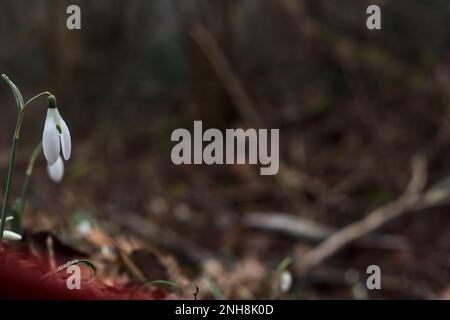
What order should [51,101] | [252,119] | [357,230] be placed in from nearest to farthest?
[51,101]
[357,230]
[252,119]

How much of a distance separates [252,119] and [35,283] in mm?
4360

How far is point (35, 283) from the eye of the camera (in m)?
1.23

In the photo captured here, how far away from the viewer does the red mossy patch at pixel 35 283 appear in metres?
1.20

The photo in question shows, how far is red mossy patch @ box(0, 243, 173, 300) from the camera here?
3.93ft

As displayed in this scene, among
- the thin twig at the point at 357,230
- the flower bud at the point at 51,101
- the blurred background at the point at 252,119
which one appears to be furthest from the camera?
the blurred background at the point at 252,119

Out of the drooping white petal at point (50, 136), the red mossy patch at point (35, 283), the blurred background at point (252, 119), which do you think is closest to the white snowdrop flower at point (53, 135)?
the drooping white petal at point (50, 136)

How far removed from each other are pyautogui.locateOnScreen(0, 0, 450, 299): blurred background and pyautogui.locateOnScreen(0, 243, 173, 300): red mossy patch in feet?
5.27

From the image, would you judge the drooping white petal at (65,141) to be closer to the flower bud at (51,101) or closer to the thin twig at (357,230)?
the flower bud at (51,101)

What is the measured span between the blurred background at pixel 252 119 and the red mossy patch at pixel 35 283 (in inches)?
63.2

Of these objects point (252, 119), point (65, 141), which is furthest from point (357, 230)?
point (65, 141)

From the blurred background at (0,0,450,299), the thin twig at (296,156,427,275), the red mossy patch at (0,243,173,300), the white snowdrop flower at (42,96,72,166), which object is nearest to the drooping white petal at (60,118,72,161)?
the white snowdrop flower at (42,96,72,166)

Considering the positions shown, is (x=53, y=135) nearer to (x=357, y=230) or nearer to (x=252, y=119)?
(x=357, y=230)

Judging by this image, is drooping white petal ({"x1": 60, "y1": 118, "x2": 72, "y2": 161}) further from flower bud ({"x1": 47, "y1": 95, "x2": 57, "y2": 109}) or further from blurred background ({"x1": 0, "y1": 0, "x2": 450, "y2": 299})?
blurred background ({"x1": 0, "y1": 0, "x2": 450, "y2": 299})
